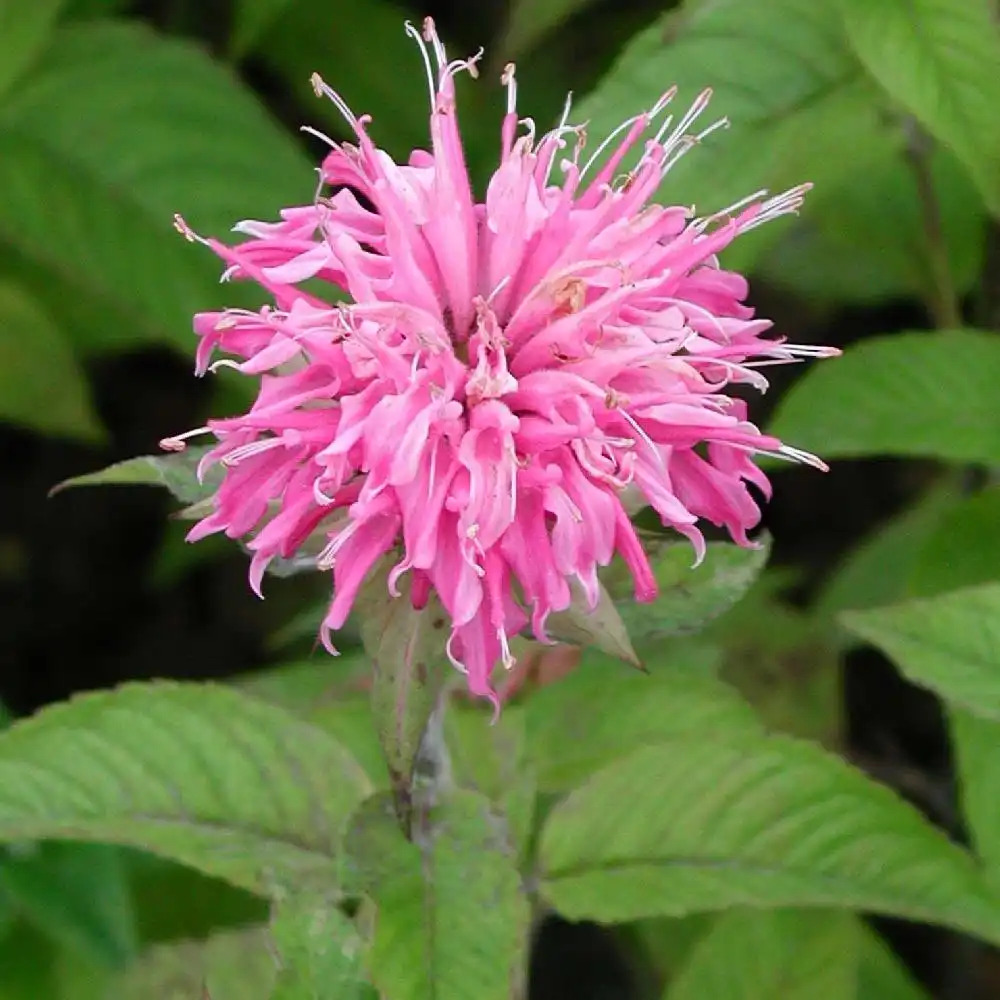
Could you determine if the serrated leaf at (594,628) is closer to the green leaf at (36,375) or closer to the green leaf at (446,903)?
the green leaf at (446,903)

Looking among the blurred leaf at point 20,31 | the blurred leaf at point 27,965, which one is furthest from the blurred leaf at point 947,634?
the blurred leaf at point 20,31

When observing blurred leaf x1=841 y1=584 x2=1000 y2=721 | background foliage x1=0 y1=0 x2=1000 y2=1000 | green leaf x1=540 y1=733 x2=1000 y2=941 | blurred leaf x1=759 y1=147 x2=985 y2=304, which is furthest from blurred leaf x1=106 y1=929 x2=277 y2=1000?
blurred leaf x1=759 y1=147 x2=985 y2=304

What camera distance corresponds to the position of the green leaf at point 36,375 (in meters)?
1.19

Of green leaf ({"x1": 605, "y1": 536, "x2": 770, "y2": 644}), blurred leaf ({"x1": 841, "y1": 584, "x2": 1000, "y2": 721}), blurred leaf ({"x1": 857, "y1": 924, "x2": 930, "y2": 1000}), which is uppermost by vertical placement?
blurred leaf ({"x1": 841, "y1": 584, "x2": 1000, "y2": 721})

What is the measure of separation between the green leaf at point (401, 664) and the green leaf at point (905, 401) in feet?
1.09

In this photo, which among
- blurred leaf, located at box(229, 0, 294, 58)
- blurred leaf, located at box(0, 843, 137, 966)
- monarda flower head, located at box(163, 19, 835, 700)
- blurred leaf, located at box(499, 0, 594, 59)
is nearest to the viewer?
monarda flower head, located at box(163, 19, 835, 700)

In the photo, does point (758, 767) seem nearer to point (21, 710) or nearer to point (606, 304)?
point (606, 304)

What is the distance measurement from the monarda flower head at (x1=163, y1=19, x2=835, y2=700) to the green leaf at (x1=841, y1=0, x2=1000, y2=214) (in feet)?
0.61

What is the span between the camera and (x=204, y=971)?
0.87 m

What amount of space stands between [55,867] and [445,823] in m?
0.40

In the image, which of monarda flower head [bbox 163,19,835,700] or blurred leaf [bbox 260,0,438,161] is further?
blurred leaf [bbox 260,0,438,161]

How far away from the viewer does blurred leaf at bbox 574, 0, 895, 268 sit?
83 centimetres

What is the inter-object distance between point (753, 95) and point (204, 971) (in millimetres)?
→ 704

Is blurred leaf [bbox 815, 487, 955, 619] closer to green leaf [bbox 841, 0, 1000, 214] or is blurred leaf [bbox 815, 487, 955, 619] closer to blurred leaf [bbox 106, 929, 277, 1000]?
green leaf [bbox 841, 0, 1000, 214]
